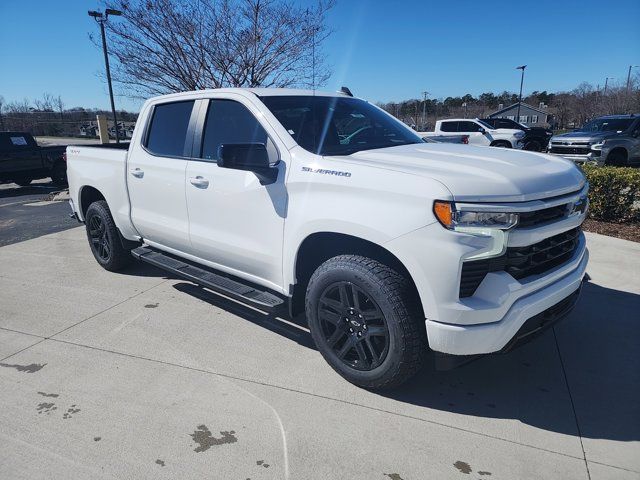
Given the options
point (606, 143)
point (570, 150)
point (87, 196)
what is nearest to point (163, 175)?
point (87, 196)

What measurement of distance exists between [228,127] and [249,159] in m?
0.77

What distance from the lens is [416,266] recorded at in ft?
7.97

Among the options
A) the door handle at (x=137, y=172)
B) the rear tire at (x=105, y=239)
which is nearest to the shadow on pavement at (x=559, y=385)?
the door handle at (x=137, y=172)

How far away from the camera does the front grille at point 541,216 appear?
2.41 m

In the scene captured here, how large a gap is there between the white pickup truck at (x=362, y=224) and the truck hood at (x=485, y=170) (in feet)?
0.04

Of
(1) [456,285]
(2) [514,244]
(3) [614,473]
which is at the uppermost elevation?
(2) [514,244]

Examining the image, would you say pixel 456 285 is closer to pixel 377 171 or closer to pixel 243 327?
pixel 377 171

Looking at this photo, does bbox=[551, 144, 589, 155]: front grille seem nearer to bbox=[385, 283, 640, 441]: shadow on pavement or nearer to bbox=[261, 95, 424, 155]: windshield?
bbox=[385, 283, 640, 441]: shadow on pavement

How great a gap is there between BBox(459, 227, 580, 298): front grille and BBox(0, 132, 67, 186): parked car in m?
14.0

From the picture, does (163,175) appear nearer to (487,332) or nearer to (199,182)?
(199,182)

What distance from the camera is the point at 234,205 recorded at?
3.40 meters

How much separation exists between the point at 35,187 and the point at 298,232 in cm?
1473

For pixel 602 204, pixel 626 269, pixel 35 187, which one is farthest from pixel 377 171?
pixel 35 187

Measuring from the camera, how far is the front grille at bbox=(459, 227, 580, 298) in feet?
7.66
